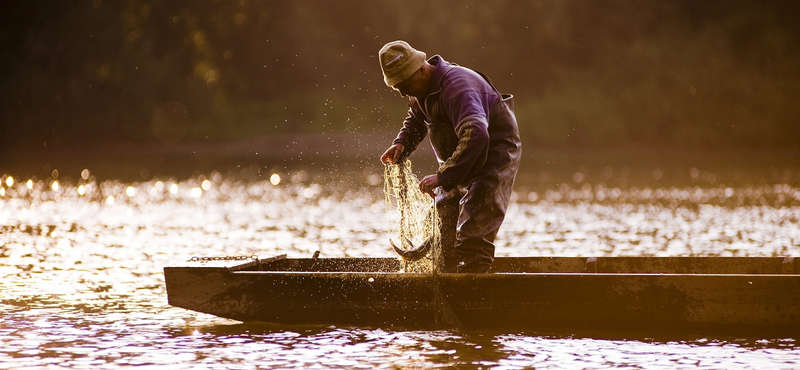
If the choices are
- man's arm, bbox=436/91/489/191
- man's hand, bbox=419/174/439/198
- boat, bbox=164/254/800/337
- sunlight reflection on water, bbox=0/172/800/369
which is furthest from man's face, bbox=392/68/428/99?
sunlight reflection on water, bbox=0/172/800/369

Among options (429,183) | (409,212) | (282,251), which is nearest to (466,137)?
(429,183)

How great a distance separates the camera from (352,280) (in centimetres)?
890

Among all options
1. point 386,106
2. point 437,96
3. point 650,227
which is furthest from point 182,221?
point 386,106

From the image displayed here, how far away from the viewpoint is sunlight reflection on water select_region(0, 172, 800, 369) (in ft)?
25.8

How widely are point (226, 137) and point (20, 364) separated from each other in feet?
234

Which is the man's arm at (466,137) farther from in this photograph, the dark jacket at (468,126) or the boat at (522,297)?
the boat at (522,297)

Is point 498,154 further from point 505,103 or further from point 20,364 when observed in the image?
point 20,364

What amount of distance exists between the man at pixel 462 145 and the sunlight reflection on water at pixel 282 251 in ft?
2.65

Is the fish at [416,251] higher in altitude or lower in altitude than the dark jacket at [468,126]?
lower

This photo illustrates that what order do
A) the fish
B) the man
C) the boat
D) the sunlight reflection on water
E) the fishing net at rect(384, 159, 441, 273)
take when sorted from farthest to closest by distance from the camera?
the fishing net at rect(384, 159, 441, 273) → the fish → the man → the boat → the sunlight reflection on water

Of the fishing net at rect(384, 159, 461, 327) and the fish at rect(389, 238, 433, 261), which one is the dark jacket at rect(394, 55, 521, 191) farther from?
the fish at rect(389, 238, 433, 261)

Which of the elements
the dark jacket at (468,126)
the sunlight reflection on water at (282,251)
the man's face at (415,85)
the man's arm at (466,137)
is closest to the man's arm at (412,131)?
the dark jacket at (468,126)

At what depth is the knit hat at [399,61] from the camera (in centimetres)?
838

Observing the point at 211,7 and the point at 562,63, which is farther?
the point at 211,7
